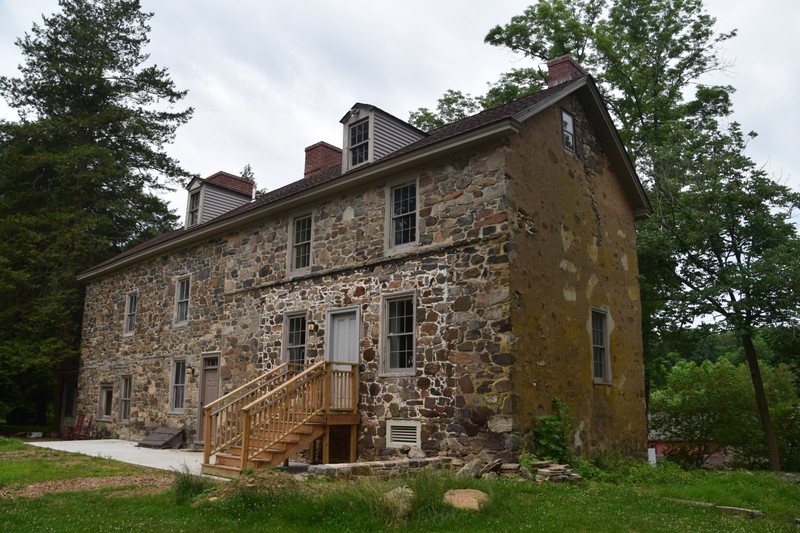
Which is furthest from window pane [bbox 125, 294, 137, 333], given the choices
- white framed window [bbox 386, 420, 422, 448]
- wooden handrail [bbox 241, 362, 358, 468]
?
white framed window [bbox 386, 420, 422, 448]

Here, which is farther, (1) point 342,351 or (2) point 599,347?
(2) point 599,347

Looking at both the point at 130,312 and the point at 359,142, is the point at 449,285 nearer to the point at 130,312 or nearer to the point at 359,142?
the point at 359,142

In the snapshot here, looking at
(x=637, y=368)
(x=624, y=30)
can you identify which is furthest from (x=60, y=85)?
(x=637, y=368)

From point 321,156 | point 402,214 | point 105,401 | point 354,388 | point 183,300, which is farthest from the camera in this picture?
point 105,401

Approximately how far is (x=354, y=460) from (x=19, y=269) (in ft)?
60.8

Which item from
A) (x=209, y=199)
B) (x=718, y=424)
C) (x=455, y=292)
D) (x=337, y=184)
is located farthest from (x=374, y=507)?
(x=209, y=199)

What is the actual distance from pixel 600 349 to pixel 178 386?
11.9 meters

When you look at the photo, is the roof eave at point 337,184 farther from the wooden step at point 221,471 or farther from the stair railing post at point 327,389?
the wooden step at point 221,471

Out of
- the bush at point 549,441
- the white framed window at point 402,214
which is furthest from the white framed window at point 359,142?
the bush at point 549,441

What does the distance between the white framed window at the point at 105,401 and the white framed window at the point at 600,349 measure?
1625cm

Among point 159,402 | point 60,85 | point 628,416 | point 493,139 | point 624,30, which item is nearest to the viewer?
point 493,139

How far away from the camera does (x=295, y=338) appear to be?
591 inches

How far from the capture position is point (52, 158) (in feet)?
83.1

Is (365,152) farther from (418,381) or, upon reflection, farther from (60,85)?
(60,85)
